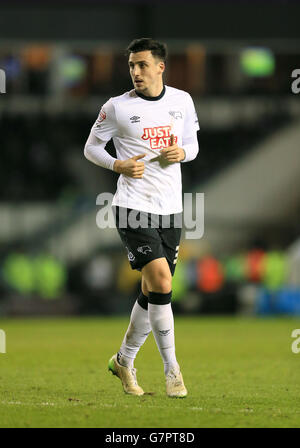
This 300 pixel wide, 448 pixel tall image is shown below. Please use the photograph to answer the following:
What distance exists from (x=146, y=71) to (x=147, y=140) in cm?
46

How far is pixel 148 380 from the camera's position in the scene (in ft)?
26.9

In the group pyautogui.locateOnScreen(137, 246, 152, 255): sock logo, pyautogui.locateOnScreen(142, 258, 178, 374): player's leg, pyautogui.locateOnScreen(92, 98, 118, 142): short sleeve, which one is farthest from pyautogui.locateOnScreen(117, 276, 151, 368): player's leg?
pyautogui.locateOnScreen(92, 98, 118, 142): short sleeve

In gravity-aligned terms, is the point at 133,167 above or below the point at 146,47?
below

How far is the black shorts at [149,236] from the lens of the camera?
6871 millimetres

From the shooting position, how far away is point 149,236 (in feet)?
22.6

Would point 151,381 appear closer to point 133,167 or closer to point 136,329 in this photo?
point 136,329

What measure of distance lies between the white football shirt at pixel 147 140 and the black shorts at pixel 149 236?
49mm

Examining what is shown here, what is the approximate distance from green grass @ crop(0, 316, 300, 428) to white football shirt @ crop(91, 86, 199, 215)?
1325 mm

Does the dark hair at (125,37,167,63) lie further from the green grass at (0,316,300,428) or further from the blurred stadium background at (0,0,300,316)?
the blurred stadium background at (0,0,300,316)

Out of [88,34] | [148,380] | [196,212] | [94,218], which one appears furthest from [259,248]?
[148,380]

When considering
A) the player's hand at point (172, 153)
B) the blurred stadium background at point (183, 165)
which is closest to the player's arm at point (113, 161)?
the player's hand at point (172, 153)

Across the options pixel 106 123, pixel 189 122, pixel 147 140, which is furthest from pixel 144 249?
pixel 189 122

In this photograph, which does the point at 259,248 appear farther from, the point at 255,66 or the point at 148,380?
the point at 148,380
